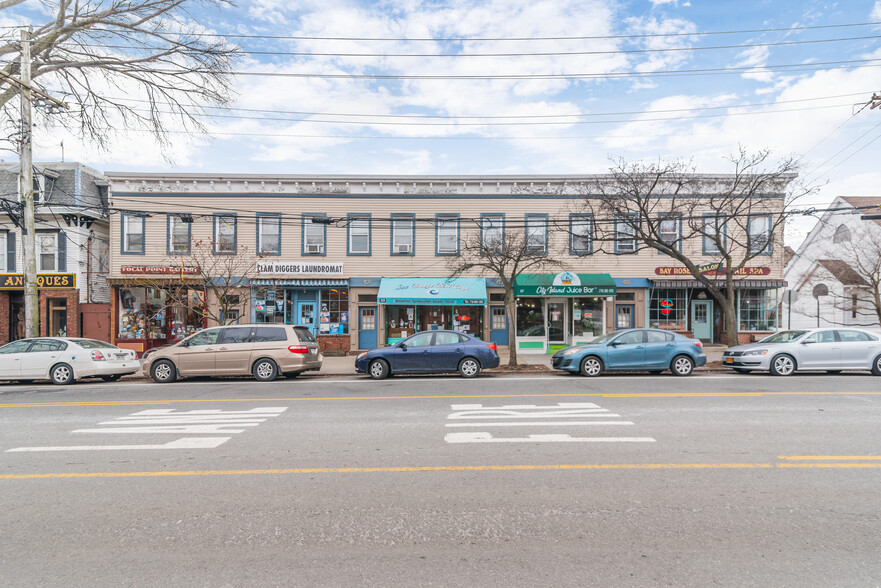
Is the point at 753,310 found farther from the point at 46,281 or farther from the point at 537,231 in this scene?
the point at 46,281

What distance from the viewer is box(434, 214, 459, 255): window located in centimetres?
2153

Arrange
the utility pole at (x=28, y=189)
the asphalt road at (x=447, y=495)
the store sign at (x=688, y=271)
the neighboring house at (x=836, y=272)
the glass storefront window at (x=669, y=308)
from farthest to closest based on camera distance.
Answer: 1. the neighboring house at (x=836, y=272)
2. the glass storefront window at (x=669, y=308)
3. the store sign at (x=688, y=271)
4. the utility pole at (x=28, y=189)
5. the asphalt road at (x=447, y=495)

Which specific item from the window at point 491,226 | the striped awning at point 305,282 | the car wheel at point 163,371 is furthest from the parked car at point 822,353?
the car wheel at point 163,371

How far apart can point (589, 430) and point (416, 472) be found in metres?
2.95

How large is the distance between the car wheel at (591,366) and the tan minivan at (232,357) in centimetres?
780

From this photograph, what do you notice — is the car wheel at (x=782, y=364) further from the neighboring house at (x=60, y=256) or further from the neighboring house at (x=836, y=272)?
the neighboring house at (x=60, y=256)

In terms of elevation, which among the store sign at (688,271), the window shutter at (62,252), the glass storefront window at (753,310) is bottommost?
the glass storefront window at (753,310)

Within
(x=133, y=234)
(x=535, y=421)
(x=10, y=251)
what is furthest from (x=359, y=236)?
(x=535, y=421)

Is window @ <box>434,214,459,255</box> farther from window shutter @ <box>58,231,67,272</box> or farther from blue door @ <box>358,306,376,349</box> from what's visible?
window shutter @ <box>58,231,67,272</box>

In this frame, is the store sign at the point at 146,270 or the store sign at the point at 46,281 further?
the store sign at the point at 46,281

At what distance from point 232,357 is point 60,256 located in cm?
1328

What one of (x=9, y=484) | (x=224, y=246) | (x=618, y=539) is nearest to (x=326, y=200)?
(x=224, y=246)

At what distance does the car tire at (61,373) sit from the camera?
43.8 feet

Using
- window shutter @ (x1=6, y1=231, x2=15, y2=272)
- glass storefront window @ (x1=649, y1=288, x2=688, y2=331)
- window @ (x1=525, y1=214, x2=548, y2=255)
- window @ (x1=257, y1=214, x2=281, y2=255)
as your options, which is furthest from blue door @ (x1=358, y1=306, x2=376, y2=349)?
window shutter @ (x1=6, y1=231, x2=15, y2=272)
